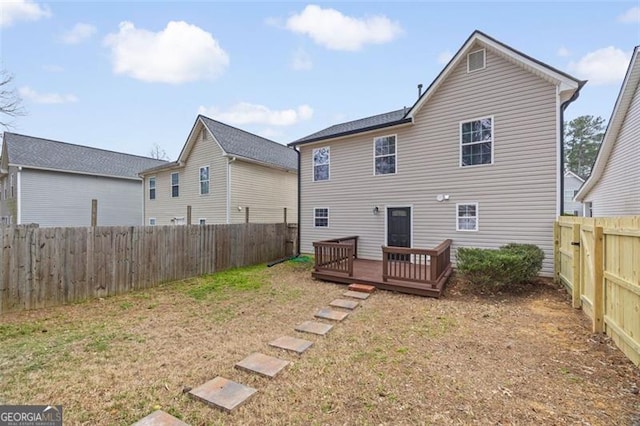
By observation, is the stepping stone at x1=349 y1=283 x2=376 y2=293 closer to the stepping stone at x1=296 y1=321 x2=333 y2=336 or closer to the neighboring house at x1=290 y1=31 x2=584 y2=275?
the stepping stone at x1=296 y1=321 x2=333 y2=336

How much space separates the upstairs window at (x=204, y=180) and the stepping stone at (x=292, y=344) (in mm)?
12498

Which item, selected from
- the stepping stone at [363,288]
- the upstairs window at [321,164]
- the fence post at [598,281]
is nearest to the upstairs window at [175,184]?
the upstairs window at [321,164]

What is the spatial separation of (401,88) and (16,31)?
13.9 metres

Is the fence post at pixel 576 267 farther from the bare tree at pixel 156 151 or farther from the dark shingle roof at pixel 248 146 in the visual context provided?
the bare tree at pixel 156 151

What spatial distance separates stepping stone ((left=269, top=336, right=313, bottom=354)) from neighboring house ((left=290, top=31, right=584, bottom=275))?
6577 millimetres

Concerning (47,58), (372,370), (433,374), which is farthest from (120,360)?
(47,58)

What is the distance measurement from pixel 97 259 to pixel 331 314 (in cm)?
545

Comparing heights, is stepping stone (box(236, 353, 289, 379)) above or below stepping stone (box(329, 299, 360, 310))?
above

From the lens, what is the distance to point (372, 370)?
11.0 feet

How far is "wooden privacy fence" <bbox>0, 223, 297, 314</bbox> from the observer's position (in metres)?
5.38

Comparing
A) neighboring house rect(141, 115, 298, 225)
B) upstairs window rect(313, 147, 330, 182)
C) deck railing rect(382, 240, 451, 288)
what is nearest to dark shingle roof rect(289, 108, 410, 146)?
upstairs window rect(313, 147, 330, 182)

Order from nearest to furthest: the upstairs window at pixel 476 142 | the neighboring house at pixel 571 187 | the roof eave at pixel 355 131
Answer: the upstairs window at pixel 476 142
the roof eave at pixel 355 131
the neighboring house at pixel 571 187

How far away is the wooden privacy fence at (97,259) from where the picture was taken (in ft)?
17.6

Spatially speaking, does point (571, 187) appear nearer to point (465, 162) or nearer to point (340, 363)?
point (465, 162)
